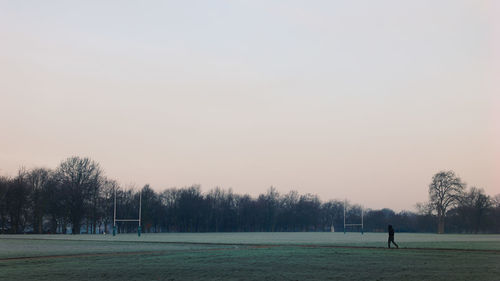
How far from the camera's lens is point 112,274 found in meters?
22.3

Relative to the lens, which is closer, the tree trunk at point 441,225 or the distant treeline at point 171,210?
the distant treeline at point 171,210

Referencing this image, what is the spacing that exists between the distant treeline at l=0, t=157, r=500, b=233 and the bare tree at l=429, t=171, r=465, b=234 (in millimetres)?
1849

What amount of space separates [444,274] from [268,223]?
471ft

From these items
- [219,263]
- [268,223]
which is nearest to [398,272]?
[219,263]

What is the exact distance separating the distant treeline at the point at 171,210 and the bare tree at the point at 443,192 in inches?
72.8

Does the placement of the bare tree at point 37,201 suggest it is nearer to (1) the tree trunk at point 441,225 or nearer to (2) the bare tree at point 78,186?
(2) the bare tree at point 78,186

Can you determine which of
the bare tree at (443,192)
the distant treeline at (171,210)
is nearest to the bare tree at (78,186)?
the distant treeline at (171,210)

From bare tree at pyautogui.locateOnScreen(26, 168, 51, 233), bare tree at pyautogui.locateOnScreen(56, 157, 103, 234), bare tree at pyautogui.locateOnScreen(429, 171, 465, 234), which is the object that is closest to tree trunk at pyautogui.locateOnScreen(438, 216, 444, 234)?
bare tree at pyautogui.locateOnScreen(429, 171, 465, 234)

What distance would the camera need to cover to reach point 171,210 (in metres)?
145

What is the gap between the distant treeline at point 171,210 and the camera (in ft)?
341

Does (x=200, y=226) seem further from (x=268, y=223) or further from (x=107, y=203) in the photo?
(x=107, y=203)

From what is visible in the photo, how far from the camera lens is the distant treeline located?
104 metres

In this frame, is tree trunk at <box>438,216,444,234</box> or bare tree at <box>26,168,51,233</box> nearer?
bare tree at <box>26,168,51,233</box>

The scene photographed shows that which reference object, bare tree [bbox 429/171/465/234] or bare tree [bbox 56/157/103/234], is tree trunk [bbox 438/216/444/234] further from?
bare tree [bbox 56/157/103/234]
